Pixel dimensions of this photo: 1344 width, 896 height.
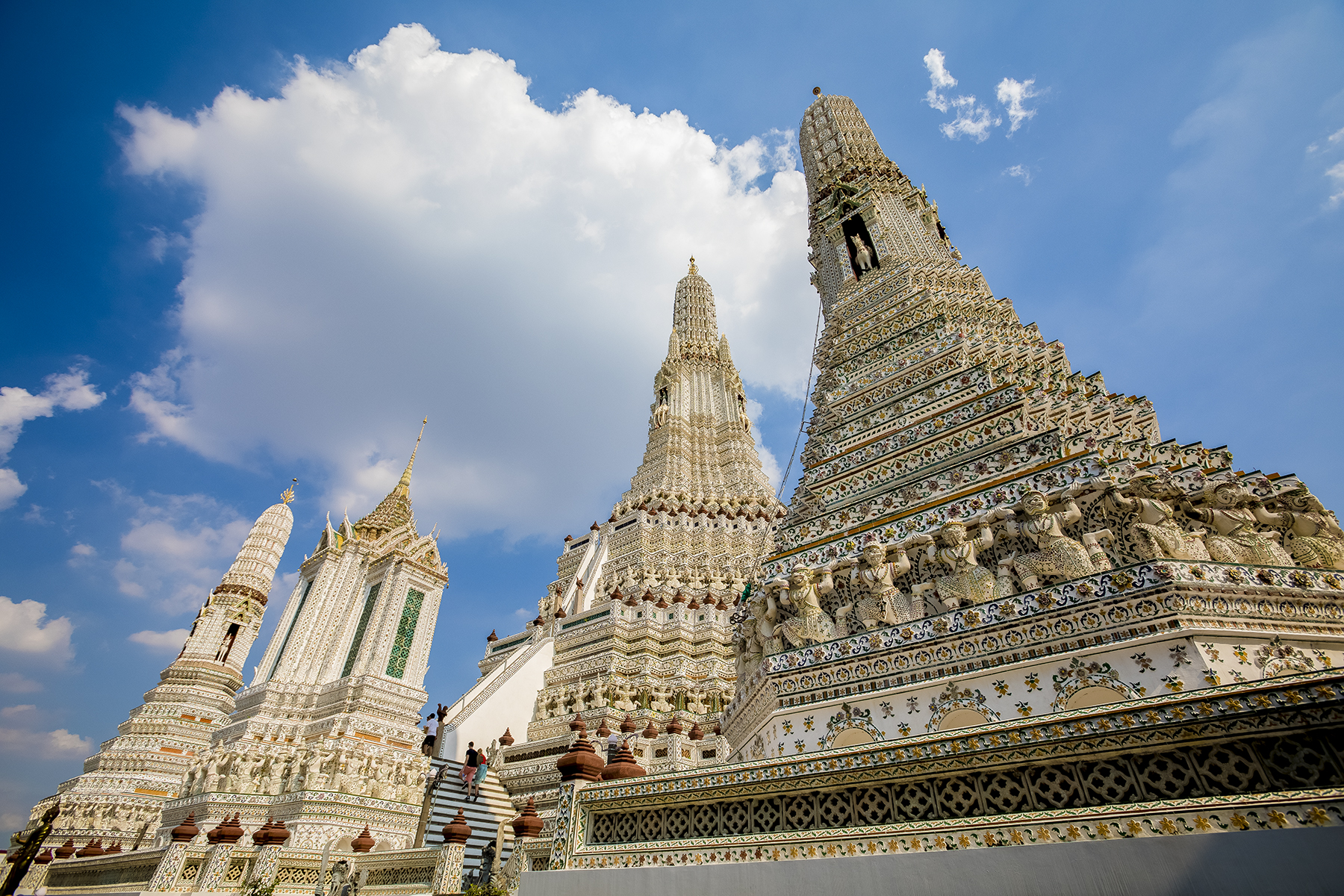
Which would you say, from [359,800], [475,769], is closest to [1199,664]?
[475,769]

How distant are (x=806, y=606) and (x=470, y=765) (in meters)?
14.5

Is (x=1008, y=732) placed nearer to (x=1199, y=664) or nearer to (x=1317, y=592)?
(x=1199, y=664)

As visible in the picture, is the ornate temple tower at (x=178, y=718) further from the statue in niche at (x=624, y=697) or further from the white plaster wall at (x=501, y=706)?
the statue in niche at (x=624, y=697)

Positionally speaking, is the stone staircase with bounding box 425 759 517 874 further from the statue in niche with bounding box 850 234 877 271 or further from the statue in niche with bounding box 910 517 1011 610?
the statue in niche with bounding box 850 234 877 271

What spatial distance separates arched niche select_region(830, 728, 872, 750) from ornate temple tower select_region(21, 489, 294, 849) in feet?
83.7

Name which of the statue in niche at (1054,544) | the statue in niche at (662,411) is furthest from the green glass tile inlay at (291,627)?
the statue in niche at (1054,544)

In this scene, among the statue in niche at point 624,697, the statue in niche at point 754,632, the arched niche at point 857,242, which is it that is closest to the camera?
the statue in niche at point 754,632

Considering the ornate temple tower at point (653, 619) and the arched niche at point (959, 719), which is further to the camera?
the ornate temple tower at point (653, 619)

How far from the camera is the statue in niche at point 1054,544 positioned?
5.59 metres

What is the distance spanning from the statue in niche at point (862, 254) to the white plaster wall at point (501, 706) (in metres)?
16.7

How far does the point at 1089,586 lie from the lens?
534 centimetres

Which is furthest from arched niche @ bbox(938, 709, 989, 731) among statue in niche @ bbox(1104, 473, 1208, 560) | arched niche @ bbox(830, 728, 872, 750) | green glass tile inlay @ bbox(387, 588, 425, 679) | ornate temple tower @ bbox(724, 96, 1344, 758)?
green glass tile inlay @ bbox(387, 588, 425, 679)

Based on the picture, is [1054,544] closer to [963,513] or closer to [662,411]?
[963,513]

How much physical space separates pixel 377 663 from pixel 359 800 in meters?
7.00
